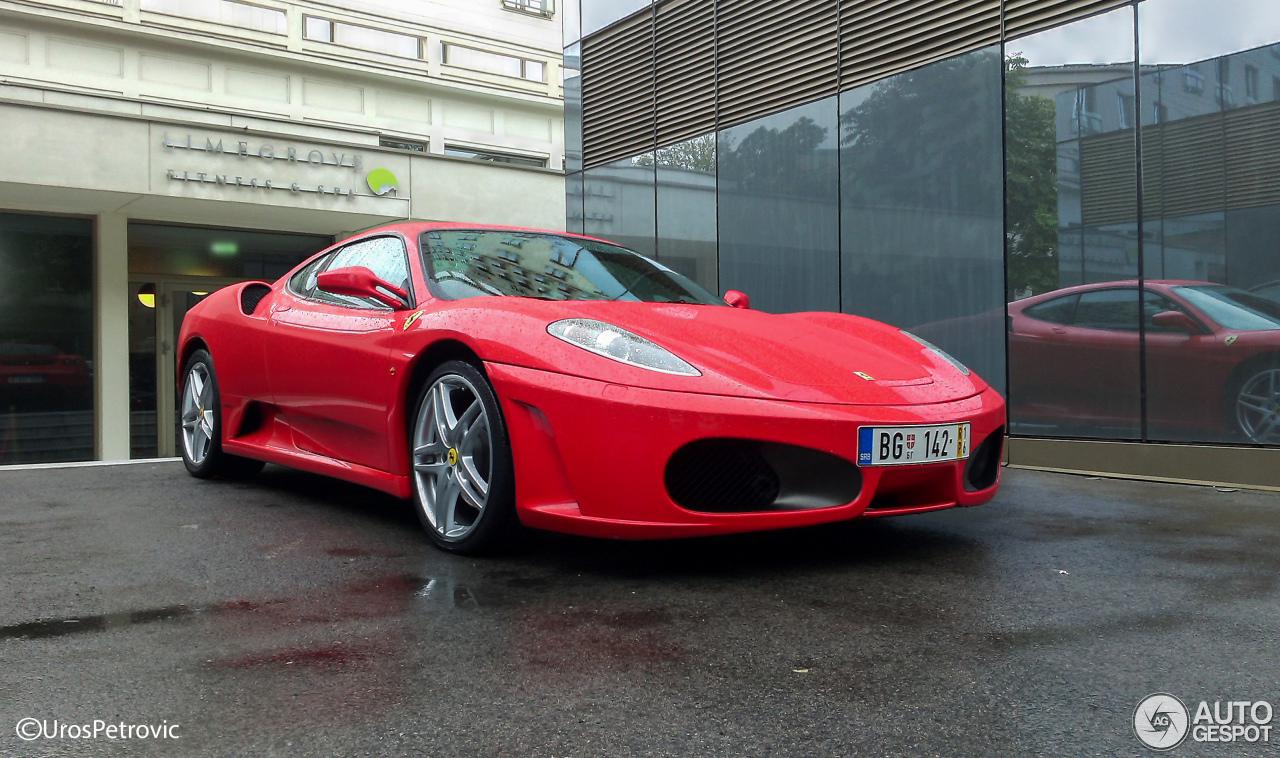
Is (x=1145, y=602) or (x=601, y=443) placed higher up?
(x=601, y=443)

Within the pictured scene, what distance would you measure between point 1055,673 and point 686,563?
4.32 ft

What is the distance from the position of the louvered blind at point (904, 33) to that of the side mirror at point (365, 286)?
5.00 metres

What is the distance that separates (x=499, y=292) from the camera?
3.59 metres

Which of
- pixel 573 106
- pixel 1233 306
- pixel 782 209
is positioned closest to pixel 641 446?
pixel 1233 306

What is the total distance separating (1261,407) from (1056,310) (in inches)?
56.4

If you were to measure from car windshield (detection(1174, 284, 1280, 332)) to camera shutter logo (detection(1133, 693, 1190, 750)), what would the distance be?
14.2 ft

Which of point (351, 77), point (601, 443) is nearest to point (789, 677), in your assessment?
point (601, 443)

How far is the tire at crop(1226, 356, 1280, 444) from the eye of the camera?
539cm

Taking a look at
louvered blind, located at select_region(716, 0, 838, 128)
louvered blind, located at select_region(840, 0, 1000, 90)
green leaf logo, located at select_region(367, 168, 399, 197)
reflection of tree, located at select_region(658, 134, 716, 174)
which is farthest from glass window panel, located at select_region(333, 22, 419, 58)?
louvered blind, located at select_region(840, 0, 1000, 90)

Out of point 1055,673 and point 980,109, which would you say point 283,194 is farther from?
point 1055,673

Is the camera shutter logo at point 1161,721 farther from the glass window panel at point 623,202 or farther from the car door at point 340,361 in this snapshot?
the glass window panel at point 623,202

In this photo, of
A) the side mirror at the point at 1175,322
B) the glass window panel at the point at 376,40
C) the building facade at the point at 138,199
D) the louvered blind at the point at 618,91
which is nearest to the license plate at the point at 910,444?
the side mirror at the point at 1175,322

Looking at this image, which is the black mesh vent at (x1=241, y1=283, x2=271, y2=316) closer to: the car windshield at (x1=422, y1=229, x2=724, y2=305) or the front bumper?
the car windshield at (x1=422, y1=229, x2=724, y2=305)

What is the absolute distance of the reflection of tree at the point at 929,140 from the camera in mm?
7059
